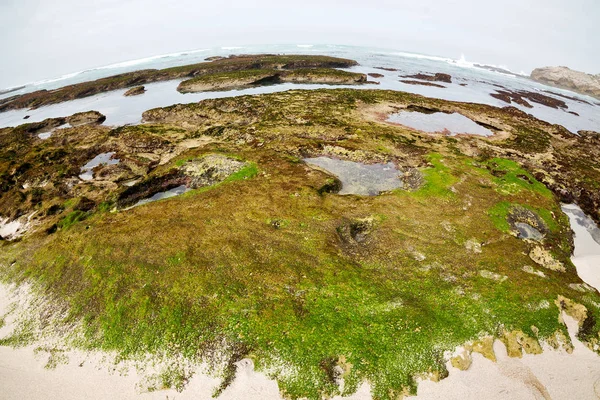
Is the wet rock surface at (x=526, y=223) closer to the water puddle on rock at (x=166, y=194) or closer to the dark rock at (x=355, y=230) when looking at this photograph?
the dark rock at (x=355, y=230)

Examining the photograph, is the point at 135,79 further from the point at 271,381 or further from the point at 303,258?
the point at 271,381

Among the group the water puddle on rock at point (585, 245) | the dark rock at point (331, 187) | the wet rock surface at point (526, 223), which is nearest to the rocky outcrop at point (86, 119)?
the dark rock at point (331, 187)

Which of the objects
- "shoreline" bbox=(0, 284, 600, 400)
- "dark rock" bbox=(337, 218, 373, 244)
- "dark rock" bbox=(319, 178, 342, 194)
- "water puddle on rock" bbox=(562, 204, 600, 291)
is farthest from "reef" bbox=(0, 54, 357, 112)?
"water puddle on rock" bbox=(562, 204, 600, 291)

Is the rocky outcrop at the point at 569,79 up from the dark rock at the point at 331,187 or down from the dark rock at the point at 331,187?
up

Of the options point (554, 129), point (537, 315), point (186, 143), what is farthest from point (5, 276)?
point (554, 129)

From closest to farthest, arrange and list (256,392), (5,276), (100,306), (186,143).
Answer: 1. (256,392)
2. (100,306)
3. (5,276)
4. (186,143)

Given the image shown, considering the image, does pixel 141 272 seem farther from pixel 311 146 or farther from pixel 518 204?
pixel 518 204
